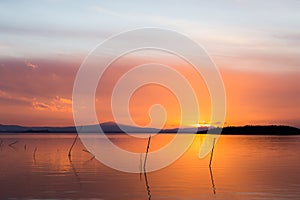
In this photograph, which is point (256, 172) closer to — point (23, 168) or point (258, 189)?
point (258, 189)

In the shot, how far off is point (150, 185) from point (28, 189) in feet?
30.1

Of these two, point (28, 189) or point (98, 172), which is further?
point (98, 172)

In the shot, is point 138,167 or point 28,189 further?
point 138,167

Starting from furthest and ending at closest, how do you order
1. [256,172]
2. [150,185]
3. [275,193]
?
1. [256,172]
2. [150,185]
3. [275,193]

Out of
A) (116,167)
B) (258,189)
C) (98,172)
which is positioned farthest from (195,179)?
(116,167)

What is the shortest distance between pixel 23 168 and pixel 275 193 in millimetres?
28183

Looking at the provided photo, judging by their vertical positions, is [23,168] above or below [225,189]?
above

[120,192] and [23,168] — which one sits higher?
[23,168]

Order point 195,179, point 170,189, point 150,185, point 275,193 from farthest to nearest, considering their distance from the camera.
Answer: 1. point 195,179
2. point 150,185
3. point 170,189
4. point 275,193

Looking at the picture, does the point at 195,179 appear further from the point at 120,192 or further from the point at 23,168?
the point at 23,168

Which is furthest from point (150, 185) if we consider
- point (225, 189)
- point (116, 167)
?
point (116, 167)

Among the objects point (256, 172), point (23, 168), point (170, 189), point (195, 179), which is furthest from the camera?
point (23, 168)

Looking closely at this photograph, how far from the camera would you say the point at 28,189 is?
109ft

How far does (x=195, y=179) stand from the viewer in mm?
39531
